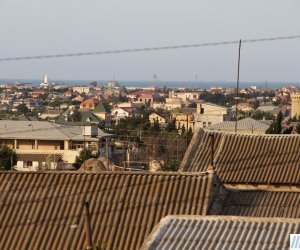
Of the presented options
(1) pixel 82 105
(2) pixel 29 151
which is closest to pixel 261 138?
(2) pixel 29 151

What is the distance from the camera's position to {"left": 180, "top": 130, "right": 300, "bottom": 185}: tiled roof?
18866 mm

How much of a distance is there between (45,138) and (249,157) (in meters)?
35.1

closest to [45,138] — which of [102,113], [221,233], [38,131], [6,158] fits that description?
[38,131]

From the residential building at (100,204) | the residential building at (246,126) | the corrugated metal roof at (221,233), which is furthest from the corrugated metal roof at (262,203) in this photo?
the residential building at (246,126)

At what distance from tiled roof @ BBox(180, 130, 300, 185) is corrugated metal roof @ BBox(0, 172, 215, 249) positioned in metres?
5.47

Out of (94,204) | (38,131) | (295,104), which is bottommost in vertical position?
(295,104)

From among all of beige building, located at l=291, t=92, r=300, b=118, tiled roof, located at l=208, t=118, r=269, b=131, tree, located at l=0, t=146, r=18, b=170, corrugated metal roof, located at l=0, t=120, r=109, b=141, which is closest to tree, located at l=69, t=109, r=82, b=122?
beige building, located at l=291, t=92, r=300, b=118

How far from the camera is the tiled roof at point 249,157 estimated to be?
18866mm

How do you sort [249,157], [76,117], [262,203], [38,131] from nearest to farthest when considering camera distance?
[262,203] < [249,157] < [38,131] < [76,117]

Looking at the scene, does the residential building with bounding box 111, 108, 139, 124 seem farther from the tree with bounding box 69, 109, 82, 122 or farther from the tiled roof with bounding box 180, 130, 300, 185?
the tiled roof with bounding box 180, 130, 300, 185

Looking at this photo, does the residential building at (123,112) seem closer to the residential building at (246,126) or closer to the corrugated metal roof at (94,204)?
the residential building at (246,126)

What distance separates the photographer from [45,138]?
53.4 metres

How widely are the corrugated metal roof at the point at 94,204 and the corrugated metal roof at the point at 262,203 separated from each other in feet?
3.77

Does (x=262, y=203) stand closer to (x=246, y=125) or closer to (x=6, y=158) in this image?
(x=6, y=158)
